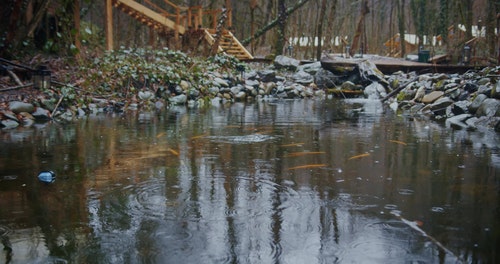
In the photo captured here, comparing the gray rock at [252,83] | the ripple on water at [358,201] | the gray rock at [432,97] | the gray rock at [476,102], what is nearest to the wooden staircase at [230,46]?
the gray rock at [252,83]

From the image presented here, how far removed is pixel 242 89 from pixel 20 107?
27.5 ft

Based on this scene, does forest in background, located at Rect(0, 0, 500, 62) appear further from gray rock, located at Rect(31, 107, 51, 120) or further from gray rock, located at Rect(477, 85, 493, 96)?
gray rock, located at Rect(477, 85, 493, 96)

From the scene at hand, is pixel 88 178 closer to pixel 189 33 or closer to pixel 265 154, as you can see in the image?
pixel 265 154

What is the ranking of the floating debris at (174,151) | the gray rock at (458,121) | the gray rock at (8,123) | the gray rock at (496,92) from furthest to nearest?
1. the gray rock at (496,92)
2. the gray rock at (458,121)
3. the gray rock at (8,123)
4. the floating debris at (174,151)

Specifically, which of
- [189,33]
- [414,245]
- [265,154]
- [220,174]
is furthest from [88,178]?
[189,33]

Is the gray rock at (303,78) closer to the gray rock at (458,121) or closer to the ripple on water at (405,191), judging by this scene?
the gray rock at (458,121)

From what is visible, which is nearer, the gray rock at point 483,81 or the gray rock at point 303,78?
the gray rock at point 483,81

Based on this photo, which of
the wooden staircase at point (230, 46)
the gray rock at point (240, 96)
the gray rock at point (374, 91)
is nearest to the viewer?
the gray rock at point (240, 96)

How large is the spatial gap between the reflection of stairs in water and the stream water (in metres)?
12.3

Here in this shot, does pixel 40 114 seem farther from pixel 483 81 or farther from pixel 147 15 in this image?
pixel 147 15

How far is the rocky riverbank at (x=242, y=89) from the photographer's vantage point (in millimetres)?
9594

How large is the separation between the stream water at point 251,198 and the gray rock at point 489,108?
1300 millimetres

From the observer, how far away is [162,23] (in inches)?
800

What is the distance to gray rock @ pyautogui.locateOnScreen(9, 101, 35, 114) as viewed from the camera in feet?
30.7
